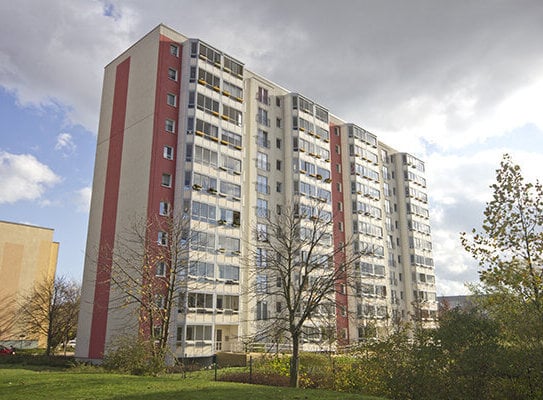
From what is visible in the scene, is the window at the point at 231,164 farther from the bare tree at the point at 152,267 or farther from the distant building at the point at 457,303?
the distant building at the point at 457,303

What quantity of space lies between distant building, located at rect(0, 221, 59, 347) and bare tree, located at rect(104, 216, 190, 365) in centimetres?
2928

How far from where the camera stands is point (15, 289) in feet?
209

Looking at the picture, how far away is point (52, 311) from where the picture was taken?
178 ft

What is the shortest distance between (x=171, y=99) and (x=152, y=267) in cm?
1840

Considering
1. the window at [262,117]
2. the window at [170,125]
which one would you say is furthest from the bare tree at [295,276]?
the window at [170,125]

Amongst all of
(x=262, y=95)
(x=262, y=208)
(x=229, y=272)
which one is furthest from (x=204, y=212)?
(x=262, y=95)

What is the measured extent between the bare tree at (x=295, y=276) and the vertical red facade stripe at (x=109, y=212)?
1367cm

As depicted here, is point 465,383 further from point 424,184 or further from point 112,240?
point 424,184

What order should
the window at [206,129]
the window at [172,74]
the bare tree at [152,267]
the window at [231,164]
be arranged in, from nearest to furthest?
the bare tree at [152,267], the window at [206,129], the window at [172,74], the window at [231,164]

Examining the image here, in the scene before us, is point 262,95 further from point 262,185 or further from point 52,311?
point 52,311

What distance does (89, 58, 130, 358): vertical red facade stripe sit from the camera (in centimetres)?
4244

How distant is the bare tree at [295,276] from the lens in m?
25.0

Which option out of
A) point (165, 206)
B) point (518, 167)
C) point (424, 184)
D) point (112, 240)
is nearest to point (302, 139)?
point (165, 206)

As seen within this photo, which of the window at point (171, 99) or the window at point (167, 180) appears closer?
the window at point (167, 180)
